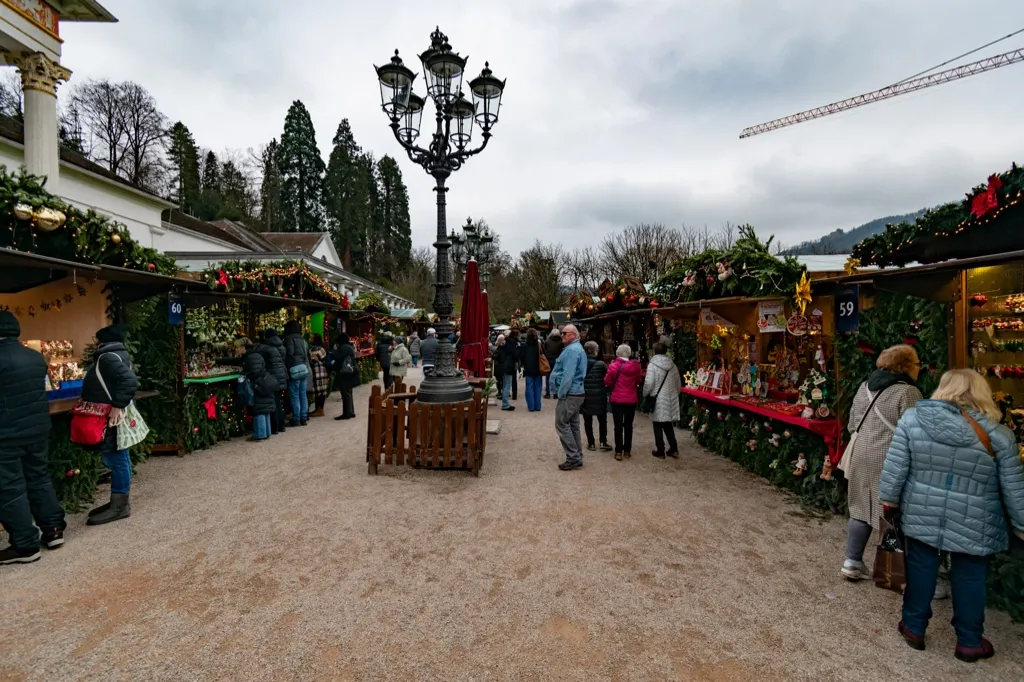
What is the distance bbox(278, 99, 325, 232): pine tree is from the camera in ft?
156

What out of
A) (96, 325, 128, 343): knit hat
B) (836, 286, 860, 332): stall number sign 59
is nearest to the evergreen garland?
(836, 286, 860, 332): stall number sign 59

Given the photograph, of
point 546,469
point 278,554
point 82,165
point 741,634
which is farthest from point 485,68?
point 82,165

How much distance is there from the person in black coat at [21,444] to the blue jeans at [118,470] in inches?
26.3

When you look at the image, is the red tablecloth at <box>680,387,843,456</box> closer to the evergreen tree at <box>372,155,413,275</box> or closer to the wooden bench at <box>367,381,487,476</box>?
the wooden bench at <box>367,381,487,476</box>

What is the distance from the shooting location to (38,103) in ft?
41.2

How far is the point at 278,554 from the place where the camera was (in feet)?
13.5

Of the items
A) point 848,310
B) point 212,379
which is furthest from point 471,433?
point 212,379

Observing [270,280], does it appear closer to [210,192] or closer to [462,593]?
[462,593]

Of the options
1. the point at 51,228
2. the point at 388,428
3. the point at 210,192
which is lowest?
the point at 388,428

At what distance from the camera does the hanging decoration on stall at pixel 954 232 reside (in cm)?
332

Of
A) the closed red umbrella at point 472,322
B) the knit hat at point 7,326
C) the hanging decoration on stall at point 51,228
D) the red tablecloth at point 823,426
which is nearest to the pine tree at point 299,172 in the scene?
the closed red umbrella at point 472,322

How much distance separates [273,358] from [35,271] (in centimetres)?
396

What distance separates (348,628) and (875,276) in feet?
15.1

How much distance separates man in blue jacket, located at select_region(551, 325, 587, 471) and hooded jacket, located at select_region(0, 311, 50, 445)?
5.12 meters
